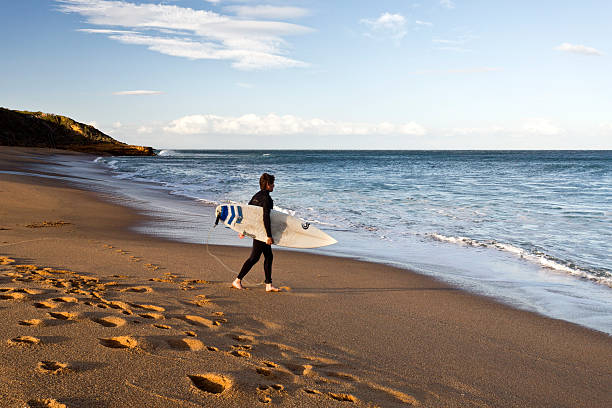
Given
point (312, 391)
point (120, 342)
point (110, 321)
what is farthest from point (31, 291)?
point (312, 391)

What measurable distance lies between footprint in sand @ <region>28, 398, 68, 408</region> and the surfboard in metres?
3.77

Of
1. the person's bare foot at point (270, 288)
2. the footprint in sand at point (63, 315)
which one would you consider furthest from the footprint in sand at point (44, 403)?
the person's bare foot at point (270, 288)

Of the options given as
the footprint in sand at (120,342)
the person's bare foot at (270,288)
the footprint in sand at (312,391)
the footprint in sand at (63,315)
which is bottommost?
the person's bare foot at (270,288)

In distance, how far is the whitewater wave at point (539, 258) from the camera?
26.9 feet

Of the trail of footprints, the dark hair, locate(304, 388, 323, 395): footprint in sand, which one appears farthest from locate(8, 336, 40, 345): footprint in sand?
the dark hair

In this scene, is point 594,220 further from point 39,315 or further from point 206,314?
point 39,315

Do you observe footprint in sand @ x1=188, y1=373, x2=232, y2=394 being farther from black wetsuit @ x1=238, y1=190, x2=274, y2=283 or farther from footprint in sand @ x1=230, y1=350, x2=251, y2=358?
black wetsuit @ x1=238, y1=190, x2=274, y2=283

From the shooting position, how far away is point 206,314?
486cm

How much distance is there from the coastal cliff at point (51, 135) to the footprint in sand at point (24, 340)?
75677 millimetres

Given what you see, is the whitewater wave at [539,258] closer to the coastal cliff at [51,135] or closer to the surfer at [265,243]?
the surfer at [265,243]

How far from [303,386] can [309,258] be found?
18.4ft

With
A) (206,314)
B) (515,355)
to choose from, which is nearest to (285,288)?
(206,314)

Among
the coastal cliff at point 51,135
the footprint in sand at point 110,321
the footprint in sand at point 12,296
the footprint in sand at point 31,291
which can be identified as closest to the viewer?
the footprint in sand at point 110,321

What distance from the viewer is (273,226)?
702 centimetres
